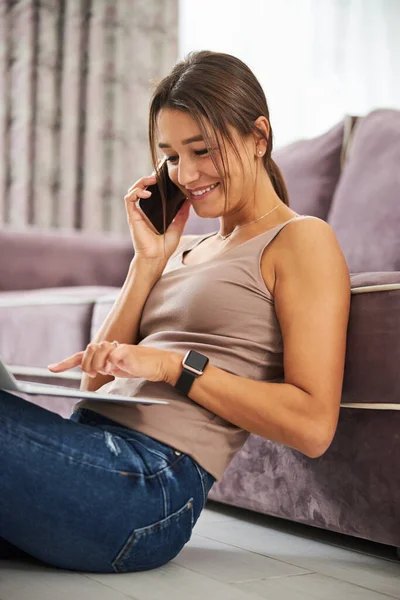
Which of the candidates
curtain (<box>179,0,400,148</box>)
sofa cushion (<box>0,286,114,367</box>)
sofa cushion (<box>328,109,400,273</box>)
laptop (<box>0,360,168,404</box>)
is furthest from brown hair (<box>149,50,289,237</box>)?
curtain (<box>179,0,400,148</box>)

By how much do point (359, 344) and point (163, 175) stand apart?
1.49 ft

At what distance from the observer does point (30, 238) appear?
2.49 metres

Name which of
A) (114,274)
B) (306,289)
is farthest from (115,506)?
(114,274)

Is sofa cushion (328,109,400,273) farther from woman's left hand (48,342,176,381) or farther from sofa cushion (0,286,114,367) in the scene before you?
woman's left hand (48,342,176,381)

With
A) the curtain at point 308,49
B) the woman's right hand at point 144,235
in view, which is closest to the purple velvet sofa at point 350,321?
the woman's right hand at point 144,235

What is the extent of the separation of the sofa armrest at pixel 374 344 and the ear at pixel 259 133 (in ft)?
0.87

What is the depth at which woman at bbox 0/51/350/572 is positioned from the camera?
1.01 m

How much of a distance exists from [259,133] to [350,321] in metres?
A: 0.33

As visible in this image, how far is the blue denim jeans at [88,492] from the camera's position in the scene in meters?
1.00

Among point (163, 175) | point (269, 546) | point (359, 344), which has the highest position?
point (163, 175)

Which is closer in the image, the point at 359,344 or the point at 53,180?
the point at 359,344

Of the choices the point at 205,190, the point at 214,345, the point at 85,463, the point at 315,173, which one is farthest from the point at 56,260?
the point at 85,463

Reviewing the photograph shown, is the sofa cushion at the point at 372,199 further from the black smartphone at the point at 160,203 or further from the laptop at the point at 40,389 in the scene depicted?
the laptop at the point at 40,389

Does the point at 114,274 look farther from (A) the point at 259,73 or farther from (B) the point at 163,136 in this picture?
(A) the point at 259,73
